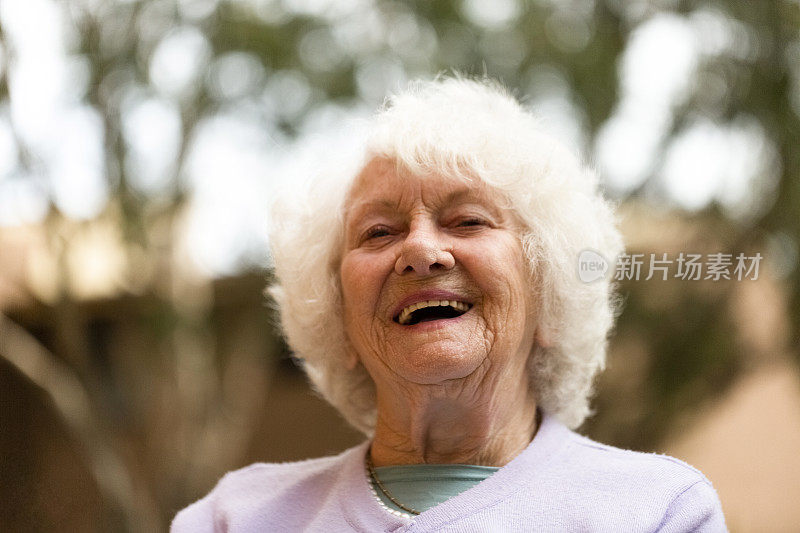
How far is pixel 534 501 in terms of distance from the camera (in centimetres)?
147

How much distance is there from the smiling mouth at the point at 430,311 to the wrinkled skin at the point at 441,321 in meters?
0.02

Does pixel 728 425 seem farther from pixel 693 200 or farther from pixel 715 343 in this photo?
pixel 693 200

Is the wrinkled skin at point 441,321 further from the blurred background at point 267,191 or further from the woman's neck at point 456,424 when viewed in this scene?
the blurred background at point 267,191

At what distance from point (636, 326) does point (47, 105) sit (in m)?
3.25

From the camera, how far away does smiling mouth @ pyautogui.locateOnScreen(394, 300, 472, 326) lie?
155 cm

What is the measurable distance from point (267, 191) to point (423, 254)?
185 cm

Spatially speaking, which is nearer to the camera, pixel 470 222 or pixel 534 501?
pixel 534 501

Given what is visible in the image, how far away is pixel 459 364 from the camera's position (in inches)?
58.6

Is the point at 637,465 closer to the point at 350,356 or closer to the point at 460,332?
the point at 460,332

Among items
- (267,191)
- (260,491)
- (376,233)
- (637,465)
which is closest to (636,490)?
(637,465)

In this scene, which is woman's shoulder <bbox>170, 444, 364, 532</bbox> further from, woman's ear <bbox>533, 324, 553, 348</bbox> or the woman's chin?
woman's ear <bbox>533, 324, 553, 348</bbox>

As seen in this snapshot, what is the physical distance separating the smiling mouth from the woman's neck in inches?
5.5

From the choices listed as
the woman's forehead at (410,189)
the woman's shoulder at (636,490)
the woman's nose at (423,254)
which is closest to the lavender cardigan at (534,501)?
the woman's shoulder at (636,490)

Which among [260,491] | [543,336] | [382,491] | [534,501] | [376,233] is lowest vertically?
[260,491]
